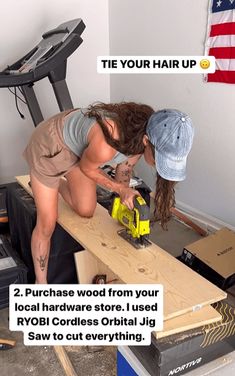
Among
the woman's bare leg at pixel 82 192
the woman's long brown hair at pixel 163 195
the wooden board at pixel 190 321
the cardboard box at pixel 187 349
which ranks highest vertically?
the woman's long brown hair at pixel 163 195

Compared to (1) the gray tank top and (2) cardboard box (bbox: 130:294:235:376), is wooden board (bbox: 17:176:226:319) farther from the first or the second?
(1) the gray tank top

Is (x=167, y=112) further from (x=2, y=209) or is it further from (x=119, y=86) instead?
(x=119, y=86)

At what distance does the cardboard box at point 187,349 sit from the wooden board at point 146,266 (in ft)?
0.26

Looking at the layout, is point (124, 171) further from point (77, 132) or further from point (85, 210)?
point (77, 132)

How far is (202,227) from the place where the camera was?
273 centimetres

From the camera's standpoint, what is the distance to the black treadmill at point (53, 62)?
2311 millimetres

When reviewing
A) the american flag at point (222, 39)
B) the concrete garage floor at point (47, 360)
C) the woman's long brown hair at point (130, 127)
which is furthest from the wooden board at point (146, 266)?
the american flag at point (222, 39)

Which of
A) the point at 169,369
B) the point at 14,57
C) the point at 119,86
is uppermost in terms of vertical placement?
the point at 14,57

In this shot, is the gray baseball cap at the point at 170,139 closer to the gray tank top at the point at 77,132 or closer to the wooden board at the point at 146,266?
the gray tank top at the point at 77,132

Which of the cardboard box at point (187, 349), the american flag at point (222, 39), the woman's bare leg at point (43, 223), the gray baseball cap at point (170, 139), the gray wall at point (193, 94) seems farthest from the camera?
the gray wall at point (193, 94)

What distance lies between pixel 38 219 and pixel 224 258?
3.43 feet

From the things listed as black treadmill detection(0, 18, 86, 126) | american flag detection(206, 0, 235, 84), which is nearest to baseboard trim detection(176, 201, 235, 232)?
american flag detection(206, 0, 235, 84)

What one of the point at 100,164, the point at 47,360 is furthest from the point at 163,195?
the point at 47,360

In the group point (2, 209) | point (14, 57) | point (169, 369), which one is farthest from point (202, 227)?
point (14, 57)
